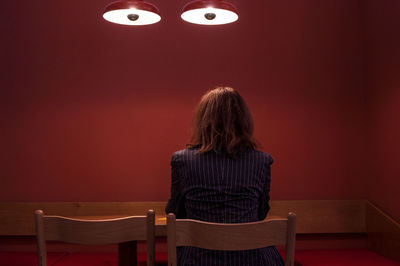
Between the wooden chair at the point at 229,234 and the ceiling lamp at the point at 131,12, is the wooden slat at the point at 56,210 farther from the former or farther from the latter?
the wooden chair at the point at 229,234

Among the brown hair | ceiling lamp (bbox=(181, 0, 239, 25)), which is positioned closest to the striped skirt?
the brown hair

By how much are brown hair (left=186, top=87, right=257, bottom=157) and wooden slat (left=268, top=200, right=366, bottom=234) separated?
6.04 ft

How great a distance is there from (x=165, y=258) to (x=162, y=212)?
1.34 ft

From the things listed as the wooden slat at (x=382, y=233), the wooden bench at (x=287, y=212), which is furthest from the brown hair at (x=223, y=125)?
the wooden slat at (x=382, y=233)

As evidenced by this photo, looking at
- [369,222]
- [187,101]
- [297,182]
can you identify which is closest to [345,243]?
[369,222]

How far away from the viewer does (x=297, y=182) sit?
3.70 m

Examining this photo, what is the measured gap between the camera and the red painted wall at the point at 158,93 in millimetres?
3656

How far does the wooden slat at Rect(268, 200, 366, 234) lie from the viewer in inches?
142

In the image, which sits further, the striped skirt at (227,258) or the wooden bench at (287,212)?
the wooden bench at (287,212)

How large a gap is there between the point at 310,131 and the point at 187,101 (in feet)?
3.82

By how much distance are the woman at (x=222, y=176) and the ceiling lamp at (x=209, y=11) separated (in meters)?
0.70

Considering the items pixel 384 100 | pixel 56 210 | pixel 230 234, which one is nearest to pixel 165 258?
pixel 56 210

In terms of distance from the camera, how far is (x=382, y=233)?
11.1ft

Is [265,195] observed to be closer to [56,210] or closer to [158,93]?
[158,93]
